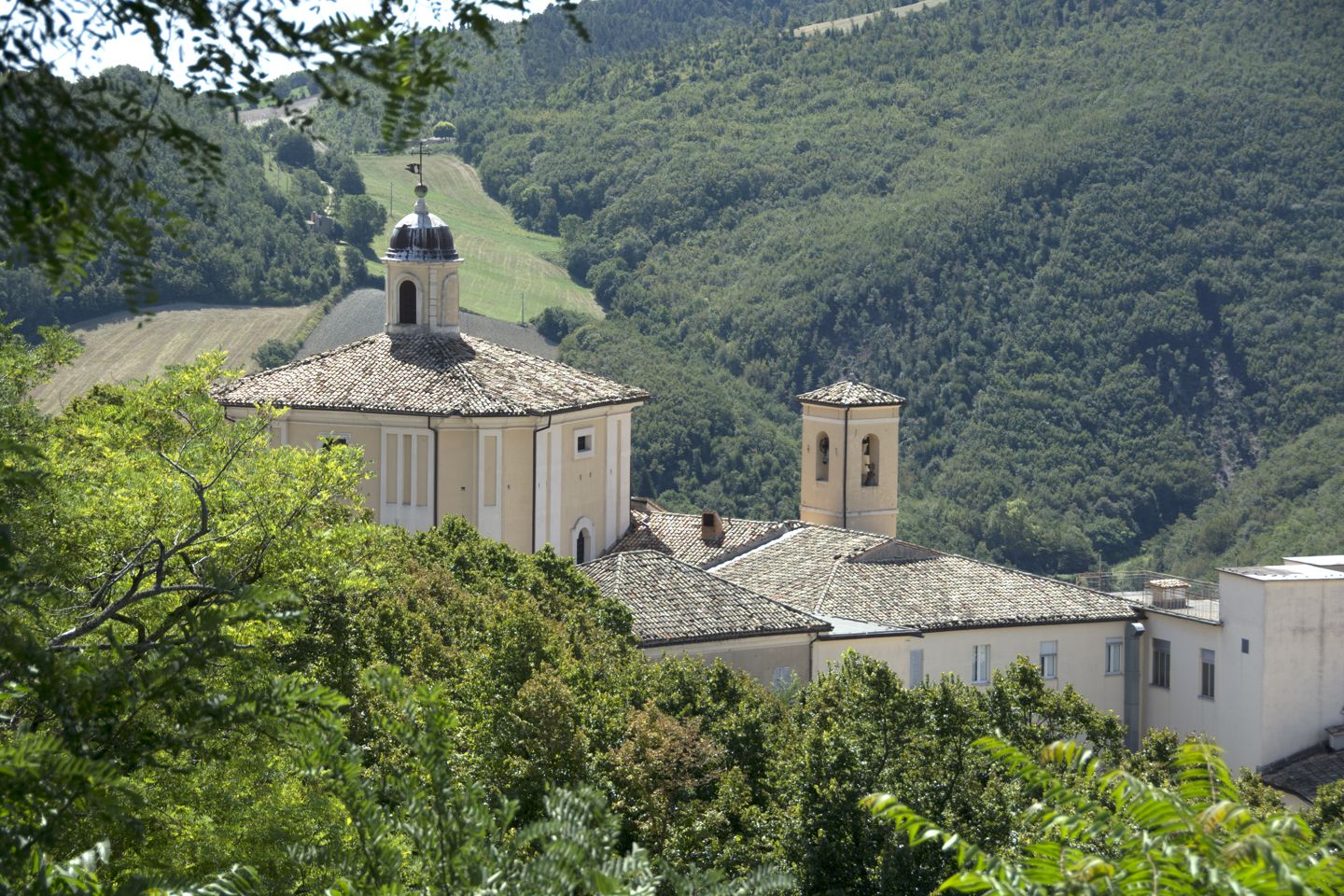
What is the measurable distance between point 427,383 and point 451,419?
138 cm

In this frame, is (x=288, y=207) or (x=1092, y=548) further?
(x=288, y=207)

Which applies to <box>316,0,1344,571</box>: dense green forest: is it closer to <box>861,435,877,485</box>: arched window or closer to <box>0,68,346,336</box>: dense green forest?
<box>0,68,346,336</box>: dense green forest

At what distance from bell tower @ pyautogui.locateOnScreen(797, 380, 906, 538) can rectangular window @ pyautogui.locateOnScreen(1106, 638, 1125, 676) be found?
284 inches

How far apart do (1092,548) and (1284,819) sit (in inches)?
3022

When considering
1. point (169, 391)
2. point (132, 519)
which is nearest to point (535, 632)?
point (169, 391)

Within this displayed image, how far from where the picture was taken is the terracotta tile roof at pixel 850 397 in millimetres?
48938

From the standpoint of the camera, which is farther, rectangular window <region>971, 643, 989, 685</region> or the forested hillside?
the forested hillside

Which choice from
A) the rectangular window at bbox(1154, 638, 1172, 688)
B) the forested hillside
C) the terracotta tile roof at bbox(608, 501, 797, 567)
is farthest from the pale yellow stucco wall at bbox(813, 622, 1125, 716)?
the forested hillside

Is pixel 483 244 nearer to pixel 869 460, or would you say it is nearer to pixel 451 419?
pixel 869 460

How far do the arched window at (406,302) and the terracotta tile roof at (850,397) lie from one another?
9.42 metres

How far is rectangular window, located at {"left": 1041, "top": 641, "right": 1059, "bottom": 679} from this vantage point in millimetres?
42500

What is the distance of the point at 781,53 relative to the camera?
140 metres

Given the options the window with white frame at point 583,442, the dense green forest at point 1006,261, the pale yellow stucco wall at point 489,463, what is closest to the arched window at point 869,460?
the window with white frame at point 583,442

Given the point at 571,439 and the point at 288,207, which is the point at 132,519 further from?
the point at 288,207
